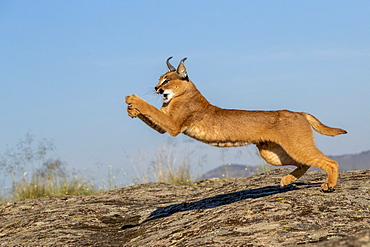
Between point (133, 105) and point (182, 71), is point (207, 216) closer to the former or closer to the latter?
point (133, 105)

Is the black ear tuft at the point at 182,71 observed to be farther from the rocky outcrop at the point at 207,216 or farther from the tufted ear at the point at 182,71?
the rocky outcrop at the point at 207,216

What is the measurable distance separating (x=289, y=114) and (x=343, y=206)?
1.81m

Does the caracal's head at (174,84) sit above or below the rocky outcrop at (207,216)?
above

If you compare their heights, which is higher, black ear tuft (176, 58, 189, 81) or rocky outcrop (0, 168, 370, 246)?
black ear tuft (176, 58, 189, 81)

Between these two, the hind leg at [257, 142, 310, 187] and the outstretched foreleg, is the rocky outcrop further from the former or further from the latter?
the outstretched foreleg

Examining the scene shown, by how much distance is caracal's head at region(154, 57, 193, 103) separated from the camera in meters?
7.58

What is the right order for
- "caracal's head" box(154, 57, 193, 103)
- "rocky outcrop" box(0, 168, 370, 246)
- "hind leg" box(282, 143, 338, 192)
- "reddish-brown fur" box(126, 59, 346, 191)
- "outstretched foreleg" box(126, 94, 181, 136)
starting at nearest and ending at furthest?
"rocky outcrop" box(0, 168, 370, 246) < "outstretched foreleg" box(126, 94, 181, 136) < "reddish-brown fur" box(126, 59, 346, 191) < "hind leg" box(282, 143, 338, 192) < "caracal's head" box(154, 57, 193, 103)

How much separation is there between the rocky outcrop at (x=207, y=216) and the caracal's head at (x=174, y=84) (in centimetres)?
178

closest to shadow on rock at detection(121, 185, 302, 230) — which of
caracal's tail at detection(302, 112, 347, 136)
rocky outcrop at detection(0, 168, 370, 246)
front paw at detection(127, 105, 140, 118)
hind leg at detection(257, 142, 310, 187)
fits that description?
rocky outcrop at detection(0, 168, 370, 246)

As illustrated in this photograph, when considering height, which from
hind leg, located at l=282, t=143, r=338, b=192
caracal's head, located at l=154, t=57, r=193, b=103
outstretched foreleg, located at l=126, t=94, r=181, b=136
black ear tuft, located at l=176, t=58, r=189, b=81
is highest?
black ear tuft, located at l=176, t=58, r=189, b=81

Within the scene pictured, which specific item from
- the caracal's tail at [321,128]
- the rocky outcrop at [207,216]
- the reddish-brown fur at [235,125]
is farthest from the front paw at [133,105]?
the caracal's tail at [321,128]

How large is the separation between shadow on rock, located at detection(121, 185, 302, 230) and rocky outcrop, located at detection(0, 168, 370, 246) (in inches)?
0.8

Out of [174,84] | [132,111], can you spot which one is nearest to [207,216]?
[132,111]

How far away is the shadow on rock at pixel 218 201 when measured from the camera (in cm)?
770
